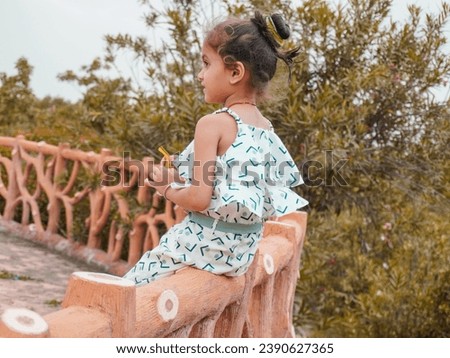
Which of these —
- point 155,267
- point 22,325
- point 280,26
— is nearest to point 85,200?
point 155,267

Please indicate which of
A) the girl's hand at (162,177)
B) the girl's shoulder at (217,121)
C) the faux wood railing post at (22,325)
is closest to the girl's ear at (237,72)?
the girl's shoulder at (217,121)

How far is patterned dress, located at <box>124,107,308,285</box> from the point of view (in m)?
2.00

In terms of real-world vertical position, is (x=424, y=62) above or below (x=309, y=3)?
below

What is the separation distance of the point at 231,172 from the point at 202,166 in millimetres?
122

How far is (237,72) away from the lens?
2.09m

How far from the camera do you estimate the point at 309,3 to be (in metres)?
5.01

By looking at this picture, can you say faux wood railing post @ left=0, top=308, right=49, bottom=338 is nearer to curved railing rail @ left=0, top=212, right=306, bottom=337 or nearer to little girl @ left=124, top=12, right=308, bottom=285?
curved railing rail @ left=0, top=212, right=306, bottom=337

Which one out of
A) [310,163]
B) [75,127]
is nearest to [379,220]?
[310,163]

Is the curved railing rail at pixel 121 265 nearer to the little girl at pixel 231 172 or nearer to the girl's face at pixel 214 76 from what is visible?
the little girl at pixel 231 172

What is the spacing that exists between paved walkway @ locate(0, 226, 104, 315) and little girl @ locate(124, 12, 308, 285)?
2.79 m

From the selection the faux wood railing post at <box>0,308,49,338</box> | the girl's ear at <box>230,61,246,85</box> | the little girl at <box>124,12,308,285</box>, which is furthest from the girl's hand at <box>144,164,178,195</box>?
the faux wood railing post at <box>0,308,49,338</box>
